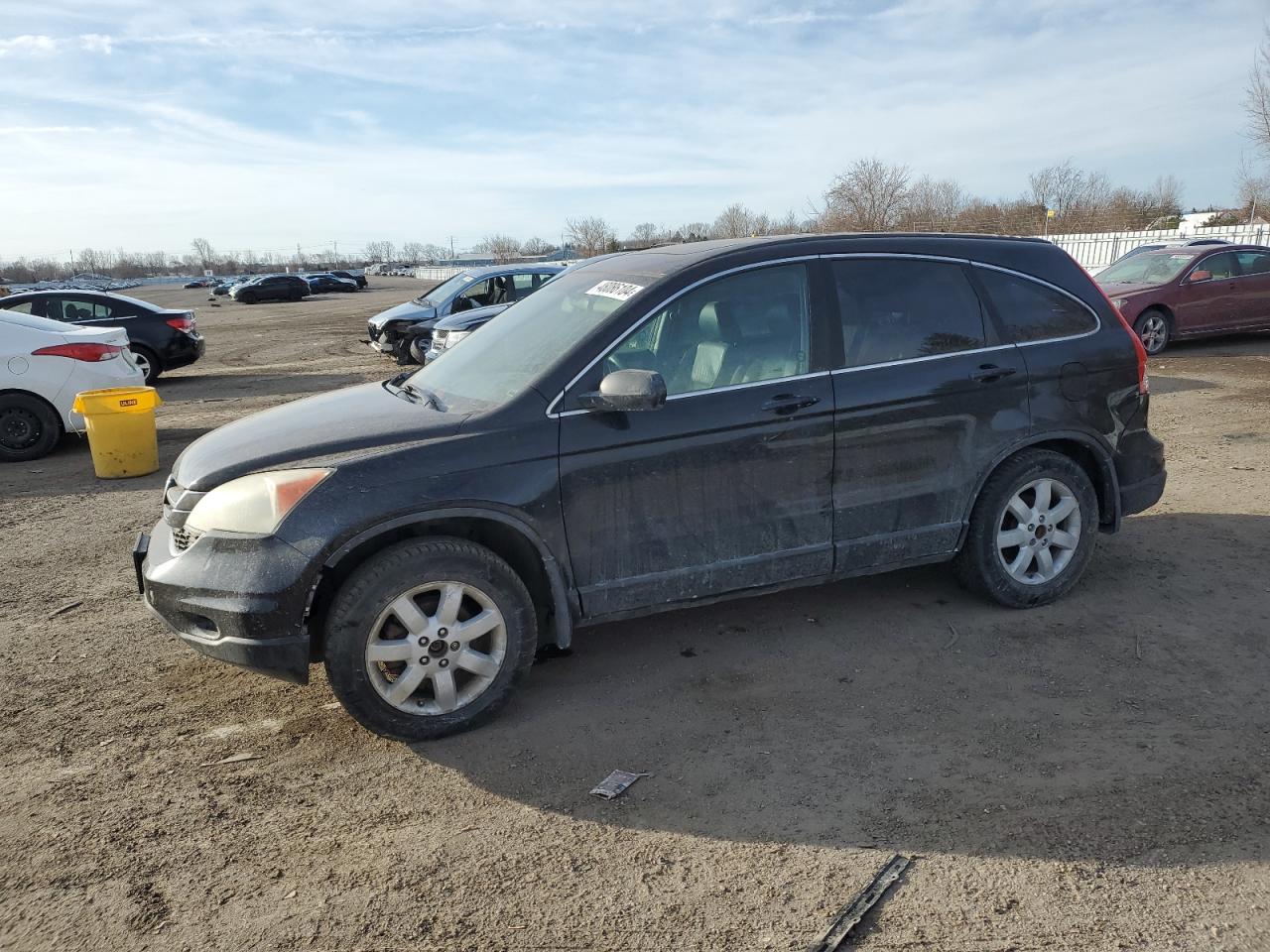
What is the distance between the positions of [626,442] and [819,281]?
4.09ft

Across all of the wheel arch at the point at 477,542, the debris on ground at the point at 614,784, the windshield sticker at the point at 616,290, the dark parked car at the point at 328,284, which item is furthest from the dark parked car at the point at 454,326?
the dark parked car at the point at 328,284

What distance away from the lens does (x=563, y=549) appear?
12.9ft

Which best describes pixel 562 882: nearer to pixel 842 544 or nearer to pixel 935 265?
pixel 842 544

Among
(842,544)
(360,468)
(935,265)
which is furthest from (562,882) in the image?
(935,265)

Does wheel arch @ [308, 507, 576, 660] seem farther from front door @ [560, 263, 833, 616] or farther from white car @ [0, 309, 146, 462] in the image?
white car @ [0, 309, 146, 462]

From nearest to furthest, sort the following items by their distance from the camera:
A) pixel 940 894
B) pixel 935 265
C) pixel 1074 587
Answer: pixel 940 894
pixel 935 265
pixel 1074 587

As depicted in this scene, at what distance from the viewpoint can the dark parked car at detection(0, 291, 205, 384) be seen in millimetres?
15148

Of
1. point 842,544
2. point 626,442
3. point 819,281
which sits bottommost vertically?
point 842,544

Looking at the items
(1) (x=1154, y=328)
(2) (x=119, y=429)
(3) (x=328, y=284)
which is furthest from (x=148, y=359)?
(3) (x=328, y=284)

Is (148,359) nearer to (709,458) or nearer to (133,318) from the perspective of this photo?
(133,318)

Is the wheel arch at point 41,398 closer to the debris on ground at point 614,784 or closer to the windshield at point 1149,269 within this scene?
the debris on ground at point 614,784

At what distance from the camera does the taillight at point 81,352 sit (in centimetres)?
949

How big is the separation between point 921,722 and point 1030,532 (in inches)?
57.4

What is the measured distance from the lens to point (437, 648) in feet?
12.4
